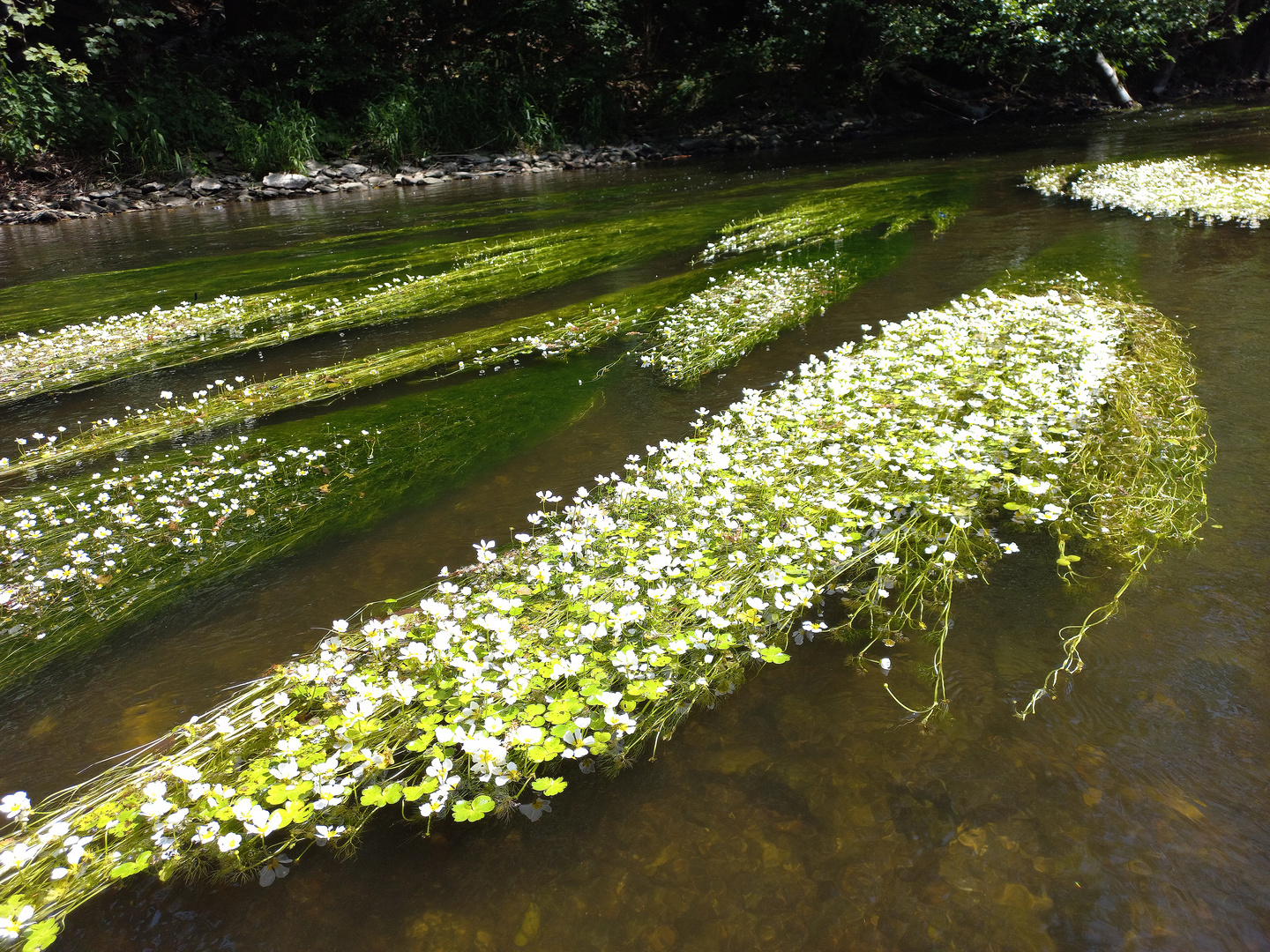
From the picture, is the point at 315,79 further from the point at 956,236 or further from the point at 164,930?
the point at 164,930

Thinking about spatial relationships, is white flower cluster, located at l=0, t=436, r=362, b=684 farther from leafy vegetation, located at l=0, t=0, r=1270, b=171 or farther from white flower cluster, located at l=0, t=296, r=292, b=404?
leafy vegetation, located at l=0, t=0, r=1270, b=171

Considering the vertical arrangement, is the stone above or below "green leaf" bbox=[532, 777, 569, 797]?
above

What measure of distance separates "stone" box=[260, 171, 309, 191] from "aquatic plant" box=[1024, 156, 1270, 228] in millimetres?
15791

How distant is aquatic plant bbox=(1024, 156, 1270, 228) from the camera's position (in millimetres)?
9768

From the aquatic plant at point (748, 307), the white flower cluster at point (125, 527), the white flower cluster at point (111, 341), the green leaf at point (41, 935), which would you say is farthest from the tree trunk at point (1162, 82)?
the green leaf at point (41, 935)

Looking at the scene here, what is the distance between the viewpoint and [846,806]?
2.49 m

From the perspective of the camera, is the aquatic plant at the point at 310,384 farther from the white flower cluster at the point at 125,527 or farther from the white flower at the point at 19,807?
the white flower at the point at 19,807

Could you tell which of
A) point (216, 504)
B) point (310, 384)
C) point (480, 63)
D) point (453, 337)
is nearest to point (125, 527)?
point (216, 504)

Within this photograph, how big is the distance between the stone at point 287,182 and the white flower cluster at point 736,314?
14166 millimetres

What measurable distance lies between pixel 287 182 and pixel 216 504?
16.7 metres

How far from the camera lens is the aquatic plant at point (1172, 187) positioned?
977 centimetres

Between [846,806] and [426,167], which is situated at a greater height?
[426,167]

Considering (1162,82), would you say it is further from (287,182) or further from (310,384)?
(310,384)

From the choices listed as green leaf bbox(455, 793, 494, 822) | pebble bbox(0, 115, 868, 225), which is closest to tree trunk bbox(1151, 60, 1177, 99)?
pebble bbox(0, 115, 868, 225)
